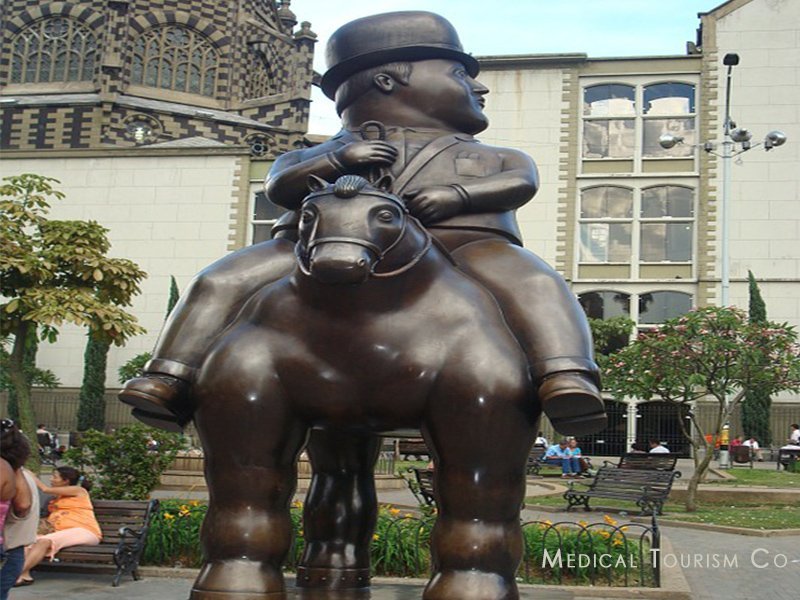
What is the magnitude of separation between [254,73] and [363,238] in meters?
47.0

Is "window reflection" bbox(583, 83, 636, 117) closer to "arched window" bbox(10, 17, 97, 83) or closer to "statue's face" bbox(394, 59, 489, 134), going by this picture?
"arched window" bbox(10, 17, 97, 83)

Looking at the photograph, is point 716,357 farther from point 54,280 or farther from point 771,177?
point 771,177

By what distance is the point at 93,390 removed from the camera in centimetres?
3381

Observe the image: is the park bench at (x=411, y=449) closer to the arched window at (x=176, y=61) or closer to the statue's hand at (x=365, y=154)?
the statue's hand at (x=365, y=154)

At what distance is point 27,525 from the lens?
613 cm

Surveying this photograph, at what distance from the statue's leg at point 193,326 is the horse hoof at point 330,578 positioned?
813 millimetres

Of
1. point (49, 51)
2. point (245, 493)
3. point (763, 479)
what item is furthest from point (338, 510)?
point (49, 51)

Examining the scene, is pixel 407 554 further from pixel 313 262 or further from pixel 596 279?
pixel 596 279

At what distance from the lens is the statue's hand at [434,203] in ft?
10.7

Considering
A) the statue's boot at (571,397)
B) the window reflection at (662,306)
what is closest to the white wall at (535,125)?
the window reflection at (662,306)

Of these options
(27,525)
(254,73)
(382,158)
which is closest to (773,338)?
(27,525)

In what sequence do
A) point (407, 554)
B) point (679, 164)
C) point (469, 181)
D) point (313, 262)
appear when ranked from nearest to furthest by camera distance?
point (313, 262), point (469, 181), point (407, 554), point (679, 164)

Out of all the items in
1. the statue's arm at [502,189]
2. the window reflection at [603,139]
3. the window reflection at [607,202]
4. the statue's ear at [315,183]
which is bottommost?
the statue's ear at [315,183]

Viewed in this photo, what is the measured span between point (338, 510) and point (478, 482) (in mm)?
980
